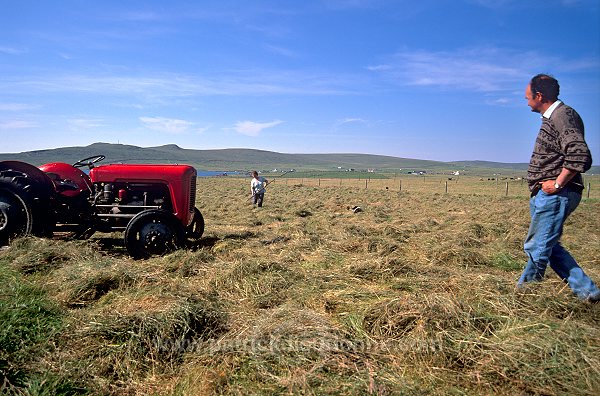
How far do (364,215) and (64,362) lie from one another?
34.6ft

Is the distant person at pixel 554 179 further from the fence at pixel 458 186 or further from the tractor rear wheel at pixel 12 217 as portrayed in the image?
the fence at pixel 458 186

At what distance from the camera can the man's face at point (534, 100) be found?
10.5 feet

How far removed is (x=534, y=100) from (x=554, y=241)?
1274mm

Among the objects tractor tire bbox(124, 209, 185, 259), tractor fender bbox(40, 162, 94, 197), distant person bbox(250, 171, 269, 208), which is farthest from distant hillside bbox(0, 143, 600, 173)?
tractor tire bbox(124, 209, 185, 259)

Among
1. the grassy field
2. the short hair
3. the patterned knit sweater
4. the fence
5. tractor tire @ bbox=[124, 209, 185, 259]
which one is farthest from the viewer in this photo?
the fence

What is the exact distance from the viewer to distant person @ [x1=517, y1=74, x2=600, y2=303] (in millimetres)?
2916

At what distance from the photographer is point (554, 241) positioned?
3088mm

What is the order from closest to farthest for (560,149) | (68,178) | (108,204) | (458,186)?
(560,149) < (108,204) < (68,178) < (458,186)

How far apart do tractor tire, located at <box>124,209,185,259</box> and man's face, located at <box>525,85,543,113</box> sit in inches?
192

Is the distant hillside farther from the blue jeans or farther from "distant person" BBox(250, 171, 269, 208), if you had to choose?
the blue jeans

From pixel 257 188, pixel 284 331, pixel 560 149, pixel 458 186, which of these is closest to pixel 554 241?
pixel 560 149

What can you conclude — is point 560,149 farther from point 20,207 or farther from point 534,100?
point 20,207

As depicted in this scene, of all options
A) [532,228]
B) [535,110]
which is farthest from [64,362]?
[535,110]

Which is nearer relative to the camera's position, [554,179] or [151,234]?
[554,179]
